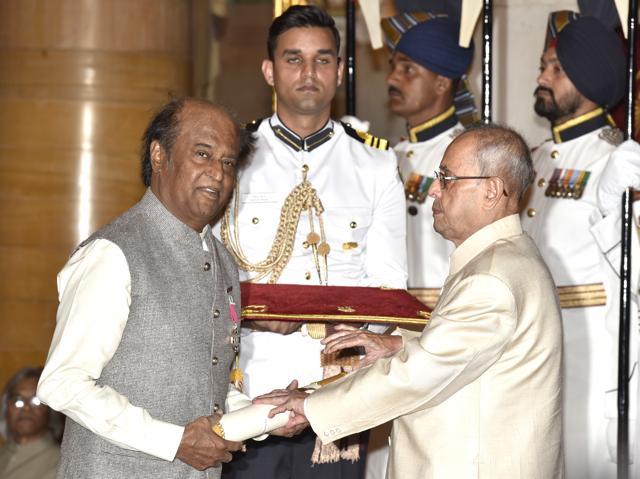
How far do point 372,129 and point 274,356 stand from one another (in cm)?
267

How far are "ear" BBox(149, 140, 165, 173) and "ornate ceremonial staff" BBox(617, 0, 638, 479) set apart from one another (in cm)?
188

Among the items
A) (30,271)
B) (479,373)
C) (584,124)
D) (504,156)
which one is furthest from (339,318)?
(30,271)

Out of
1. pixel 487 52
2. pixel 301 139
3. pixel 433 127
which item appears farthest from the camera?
pixel 433 127

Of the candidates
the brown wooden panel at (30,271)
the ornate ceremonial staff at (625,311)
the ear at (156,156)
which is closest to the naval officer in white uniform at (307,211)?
the ear at (156,156)

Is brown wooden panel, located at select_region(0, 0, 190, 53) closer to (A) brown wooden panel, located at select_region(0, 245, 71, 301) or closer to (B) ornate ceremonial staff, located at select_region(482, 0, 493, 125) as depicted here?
(A) brown wooden panel, located at select_region(0, 245, 71, 301)

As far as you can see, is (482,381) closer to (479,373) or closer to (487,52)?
(479,373)

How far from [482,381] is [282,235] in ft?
3.43

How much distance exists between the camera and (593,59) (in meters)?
5.04

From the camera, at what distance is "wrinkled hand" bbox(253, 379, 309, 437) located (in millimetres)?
3316

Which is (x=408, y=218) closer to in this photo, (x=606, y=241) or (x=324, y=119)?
(x=606, y=241)

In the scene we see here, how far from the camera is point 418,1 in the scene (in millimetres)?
5770

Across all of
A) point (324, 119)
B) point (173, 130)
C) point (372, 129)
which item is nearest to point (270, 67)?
point (324, 119)

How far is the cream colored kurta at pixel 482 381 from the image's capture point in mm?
3084

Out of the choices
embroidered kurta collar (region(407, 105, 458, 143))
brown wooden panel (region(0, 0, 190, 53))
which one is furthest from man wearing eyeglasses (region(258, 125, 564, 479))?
brown wooden panel (region(0, 0, 190, 53))
